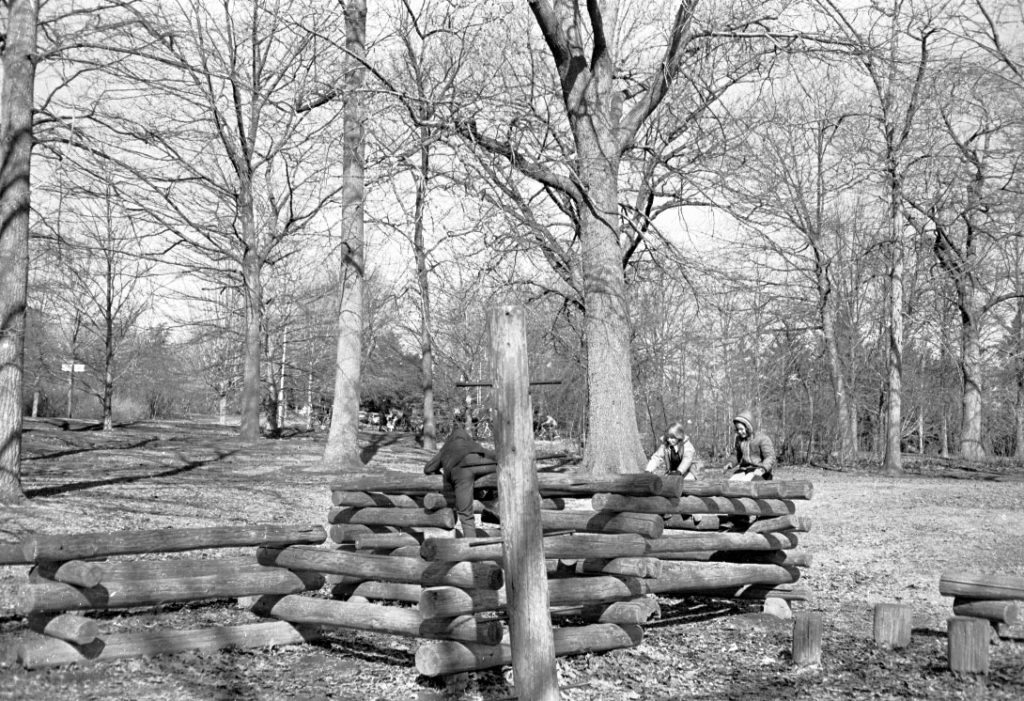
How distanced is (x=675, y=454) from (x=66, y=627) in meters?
6.25

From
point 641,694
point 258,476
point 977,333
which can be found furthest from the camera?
point 977,333

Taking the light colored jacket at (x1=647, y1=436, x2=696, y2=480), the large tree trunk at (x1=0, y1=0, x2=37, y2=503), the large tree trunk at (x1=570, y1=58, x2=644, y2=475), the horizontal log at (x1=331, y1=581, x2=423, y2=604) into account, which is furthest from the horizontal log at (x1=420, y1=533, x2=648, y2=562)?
the large tree trunk at (x1=0, y1=0, x2=37, y2=503)

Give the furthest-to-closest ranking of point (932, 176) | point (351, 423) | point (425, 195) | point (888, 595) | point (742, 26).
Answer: point (932, 176) < point (351, 423) < point (742, 26) < point (425, 195) < point (888, 595)

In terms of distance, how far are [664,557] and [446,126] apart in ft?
21.1

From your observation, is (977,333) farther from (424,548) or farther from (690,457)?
(424,548)

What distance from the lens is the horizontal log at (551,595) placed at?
6480 mm

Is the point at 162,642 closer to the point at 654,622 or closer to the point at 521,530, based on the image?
the point at 521,530

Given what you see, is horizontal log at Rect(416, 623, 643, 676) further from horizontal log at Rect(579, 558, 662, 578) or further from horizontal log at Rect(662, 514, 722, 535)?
horizontal log at Rect(662, 514, 722, 535)

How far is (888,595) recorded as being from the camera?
34.0 ft

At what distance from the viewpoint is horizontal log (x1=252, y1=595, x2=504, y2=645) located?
21.7 feet

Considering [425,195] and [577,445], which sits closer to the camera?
[425,195]

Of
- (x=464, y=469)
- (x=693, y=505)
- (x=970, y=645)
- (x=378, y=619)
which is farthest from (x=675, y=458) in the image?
(x=378, y=619)

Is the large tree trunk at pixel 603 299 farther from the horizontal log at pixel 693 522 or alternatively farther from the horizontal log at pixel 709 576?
the horizontal log at pixel 709 576

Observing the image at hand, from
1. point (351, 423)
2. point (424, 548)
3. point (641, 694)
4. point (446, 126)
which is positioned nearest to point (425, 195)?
point (446, 126)
